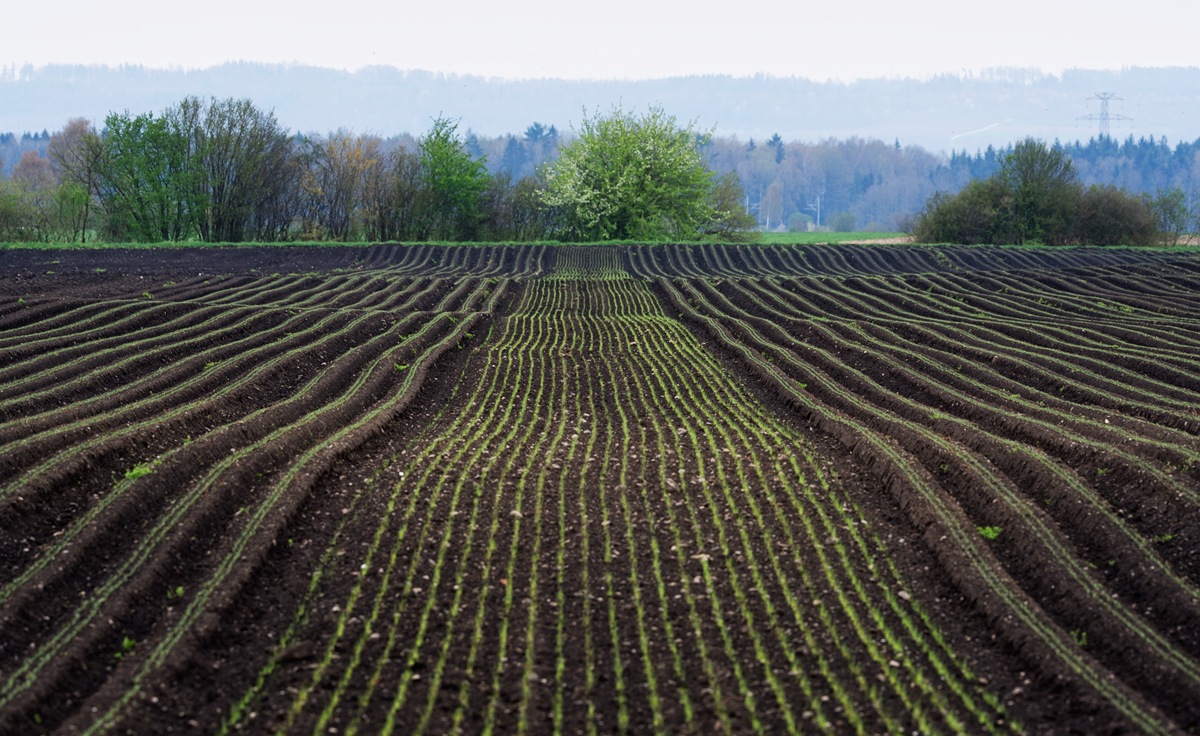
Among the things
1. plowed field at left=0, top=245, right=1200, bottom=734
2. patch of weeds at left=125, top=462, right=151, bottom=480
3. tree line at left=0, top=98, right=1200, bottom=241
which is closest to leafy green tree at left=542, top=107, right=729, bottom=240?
tree line at left=0, top=98, right=1200, bottom=241

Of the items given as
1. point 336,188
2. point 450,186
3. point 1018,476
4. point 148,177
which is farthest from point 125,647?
point 336,188

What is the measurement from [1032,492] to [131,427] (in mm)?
13293

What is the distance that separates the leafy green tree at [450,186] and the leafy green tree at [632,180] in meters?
5.44

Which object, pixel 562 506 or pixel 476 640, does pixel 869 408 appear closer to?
pixel 562 506

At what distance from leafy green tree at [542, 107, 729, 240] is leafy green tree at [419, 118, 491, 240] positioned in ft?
17.8

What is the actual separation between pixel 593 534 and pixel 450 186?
57.6m

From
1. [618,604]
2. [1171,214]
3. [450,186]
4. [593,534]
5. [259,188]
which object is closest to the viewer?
[618,604]

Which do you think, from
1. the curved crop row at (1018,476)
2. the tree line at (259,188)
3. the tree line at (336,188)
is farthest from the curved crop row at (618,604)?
the tree line at (259,188)

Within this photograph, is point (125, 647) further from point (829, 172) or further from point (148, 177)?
point (829, 172)

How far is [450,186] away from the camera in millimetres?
66625

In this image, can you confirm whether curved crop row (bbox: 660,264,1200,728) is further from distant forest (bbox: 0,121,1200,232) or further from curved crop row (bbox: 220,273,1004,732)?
distant forest (bbox: 0,121,1200,232)

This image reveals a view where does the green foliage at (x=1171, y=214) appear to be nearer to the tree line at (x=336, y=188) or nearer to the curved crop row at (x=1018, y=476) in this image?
the tree line at (x=336, y=188)

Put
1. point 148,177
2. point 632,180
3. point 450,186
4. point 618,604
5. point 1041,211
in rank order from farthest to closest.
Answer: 1. point 450,186
2. point 1041,211
3. point 632,180
4. point 148,177
5. point 618,604

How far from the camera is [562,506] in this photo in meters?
12.8
